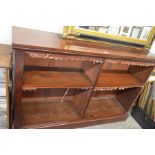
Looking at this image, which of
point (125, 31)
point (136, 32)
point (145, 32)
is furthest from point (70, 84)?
point (145, 32)

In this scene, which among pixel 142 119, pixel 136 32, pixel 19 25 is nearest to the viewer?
pixel 19 25

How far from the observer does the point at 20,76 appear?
1123 millimetres

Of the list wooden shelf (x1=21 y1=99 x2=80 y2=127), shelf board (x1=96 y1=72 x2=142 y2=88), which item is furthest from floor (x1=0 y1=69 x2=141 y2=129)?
shelf board (x1=96 y1=72 x2=142 y2=88)

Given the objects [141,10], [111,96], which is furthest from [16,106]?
[111,96]

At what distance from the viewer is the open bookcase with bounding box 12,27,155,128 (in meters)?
1.19

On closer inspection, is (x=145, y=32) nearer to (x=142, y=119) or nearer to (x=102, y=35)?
(x=102, y=35)

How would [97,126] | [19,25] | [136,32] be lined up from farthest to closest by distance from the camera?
[97,126] → [136,32] → [19,25]

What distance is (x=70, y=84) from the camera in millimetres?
1387

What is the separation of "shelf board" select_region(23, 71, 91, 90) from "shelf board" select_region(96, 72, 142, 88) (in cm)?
17

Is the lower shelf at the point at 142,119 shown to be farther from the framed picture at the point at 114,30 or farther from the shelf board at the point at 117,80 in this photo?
the framed picture at the point at 114,30

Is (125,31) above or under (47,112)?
above

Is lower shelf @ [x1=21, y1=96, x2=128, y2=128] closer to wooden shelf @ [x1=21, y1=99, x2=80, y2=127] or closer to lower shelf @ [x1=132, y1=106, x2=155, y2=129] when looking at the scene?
wooden shelf @ [x1=21, y1=99, x2=80, y2=127]

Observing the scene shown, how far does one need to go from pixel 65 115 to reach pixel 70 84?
442 mm

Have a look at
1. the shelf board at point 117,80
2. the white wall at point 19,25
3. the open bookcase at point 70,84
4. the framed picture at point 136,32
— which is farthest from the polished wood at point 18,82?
the framed picture at point 136,32
